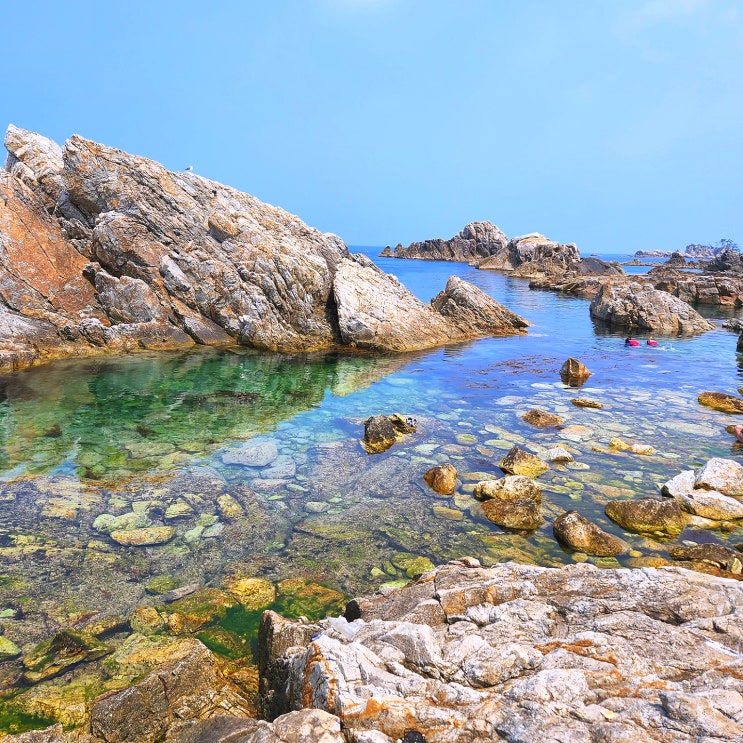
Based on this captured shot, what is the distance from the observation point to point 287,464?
1375cm

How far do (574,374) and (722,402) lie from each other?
6185 millimetres

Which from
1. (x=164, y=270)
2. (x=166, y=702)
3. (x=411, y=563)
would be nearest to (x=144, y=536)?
(x=166, y=702)

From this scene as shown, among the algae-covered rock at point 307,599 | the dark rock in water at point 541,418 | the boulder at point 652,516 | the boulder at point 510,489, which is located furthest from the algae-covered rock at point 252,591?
the dark rock in water at point 541,418

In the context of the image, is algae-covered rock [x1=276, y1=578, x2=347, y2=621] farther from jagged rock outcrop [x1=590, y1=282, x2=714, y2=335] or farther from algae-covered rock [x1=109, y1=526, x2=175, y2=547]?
jagged rock outcrop [x1=590, y1=282, x2=714, y2=335]

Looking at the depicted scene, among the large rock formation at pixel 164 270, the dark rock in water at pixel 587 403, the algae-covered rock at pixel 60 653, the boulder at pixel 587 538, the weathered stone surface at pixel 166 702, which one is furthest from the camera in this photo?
the large rock formation at pixel 164 270

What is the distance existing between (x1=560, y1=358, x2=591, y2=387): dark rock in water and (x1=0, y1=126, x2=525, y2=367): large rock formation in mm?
9555

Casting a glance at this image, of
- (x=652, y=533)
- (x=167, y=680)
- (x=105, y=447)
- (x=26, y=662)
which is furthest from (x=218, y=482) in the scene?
(x=652, y=533)

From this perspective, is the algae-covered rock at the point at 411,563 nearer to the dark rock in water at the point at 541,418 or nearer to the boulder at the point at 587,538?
the boulder at the point at 587,538

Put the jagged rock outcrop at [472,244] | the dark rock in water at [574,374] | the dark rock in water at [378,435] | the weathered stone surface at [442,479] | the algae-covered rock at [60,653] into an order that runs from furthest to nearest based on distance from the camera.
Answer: the jagged rock outcrop at [472,244], the dark rock in water at [574,374], the dark rock in water at [378,435], the weathered stone surface at [442,479], the algae-covered rock at [60,653]

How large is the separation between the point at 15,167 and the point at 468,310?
32446 millimetres

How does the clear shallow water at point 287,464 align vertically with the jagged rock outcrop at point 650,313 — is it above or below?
below

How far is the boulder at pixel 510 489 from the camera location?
37.1 ft

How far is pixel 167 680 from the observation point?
18.7 ft

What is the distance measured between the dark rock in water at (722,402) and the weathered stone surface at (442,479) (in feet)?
41.9
